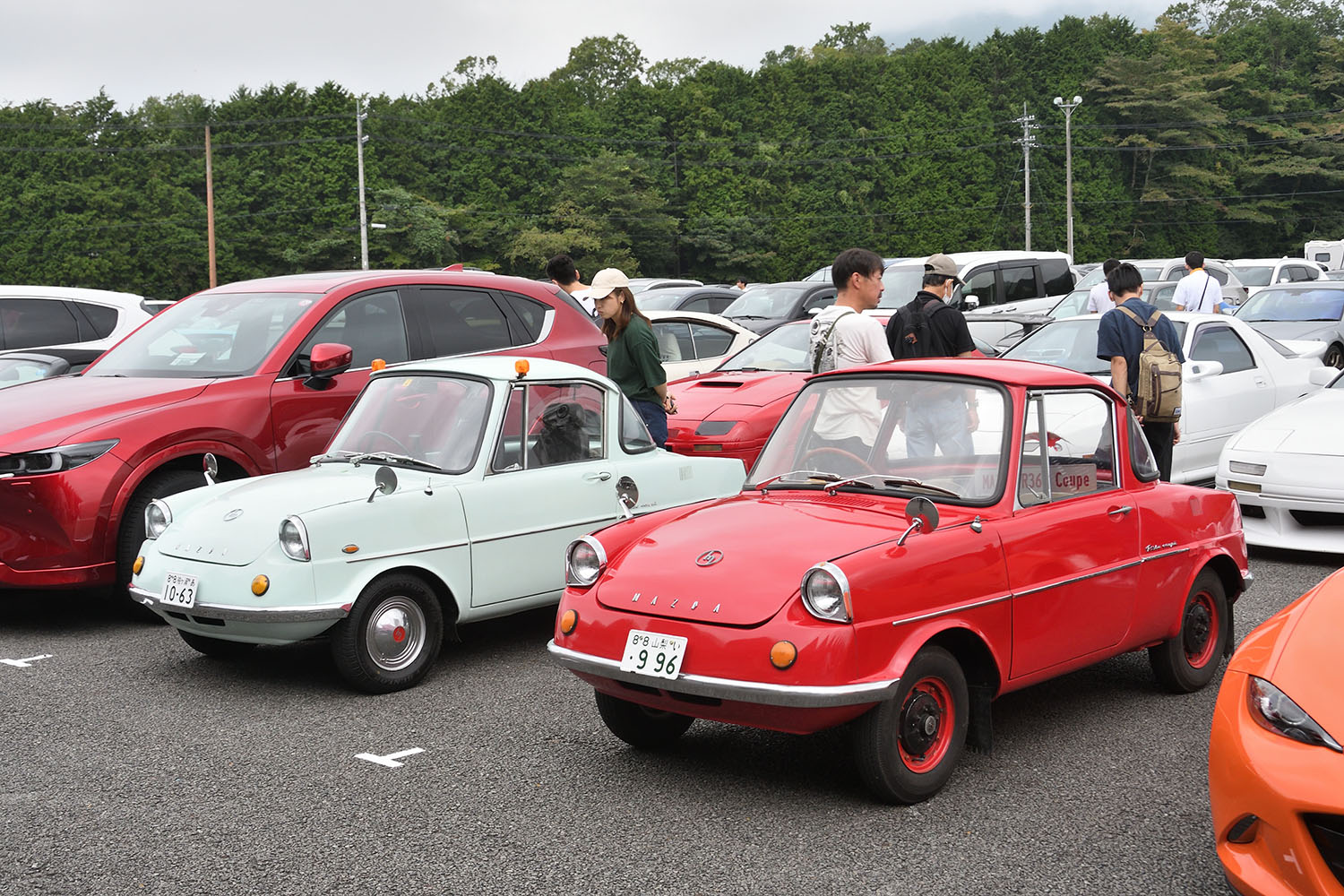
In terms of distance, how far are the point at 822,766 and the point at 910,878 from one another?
111 centimetres

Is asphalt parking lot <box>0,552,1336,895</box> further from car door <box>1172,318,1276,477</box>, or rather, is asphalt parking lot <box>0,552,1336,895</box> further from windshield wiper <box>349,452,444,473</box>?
car door <box>1172,318,1276,477</box>

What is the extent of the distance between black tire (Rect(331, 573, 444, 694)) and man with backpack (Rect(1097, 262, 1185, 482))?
4.82 metres

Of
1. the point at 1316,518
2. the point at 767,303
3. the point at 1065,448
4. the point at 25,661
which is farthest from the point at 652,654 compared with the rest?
the point at 767,303

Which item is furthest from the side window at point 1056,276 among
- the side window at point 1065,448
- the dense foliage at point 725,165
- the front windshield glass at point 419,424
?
the dense foliage at point 725,165

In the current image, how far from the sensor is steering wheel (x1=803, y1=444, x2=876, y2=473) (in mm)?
5246

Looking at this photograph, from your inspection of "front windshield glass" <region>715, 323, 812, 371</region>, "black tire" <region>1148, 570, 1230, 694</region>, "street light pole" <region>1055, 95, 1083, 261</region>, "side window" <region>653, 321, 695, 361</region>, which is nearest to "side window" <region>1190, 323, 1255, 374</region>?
"front windshield glass" <region>715, 323, 812, 371</region>

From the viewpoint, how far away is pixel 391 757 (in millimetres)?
5223

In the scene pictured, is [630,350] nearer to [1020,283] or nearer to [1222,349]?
[1222,349]

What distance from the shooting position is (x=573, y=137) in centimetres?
7794

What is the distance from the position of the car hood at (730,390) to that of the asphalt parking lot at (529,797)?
423 centimetres

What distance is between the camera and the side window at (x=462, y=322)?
8.76m

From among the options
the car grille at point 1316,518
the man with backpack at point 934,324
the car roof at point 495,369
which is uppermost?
the man with backpack at point 934,324

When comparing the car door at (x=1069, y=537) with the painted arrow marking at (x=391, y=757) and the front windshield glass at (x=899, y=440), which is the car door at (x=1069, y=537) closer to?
the front windshield glass at (x=899, y=440)

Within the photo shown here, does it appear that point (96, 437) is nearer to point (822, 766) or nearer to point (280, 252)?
point (822, 766)
